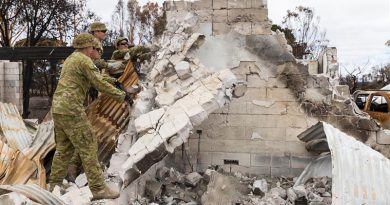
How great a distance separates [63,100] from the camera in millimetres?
4367

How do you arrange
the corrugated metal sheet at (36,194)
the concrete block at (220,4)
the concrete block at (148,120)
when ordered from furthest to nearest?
the concrete block at (220,4) → the concrete block at (148,120) → the corrugated metal sheet at (36,194)

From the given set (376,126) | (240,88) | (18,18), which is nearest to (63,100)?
(240,88)

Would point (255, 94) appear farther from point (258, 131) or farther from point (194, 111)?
point (194, 111)

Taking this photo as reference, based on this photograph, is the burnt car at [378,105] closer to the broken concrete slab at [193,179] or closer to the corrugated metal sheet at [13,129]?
the broken concrete slab at [193,179]

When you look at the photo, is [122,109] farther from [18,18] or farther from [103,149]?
[18,18]

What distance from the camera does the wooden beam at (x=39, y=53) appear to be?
1275cm

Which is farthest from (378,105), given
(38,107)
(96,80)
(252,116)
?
(38,107)

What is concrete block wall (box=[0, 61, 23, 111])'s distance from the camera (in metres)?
11.1

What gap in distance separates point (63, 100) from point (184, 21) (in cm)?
303

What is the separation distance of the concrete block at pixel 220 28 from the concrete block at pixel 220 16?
60 millimetres

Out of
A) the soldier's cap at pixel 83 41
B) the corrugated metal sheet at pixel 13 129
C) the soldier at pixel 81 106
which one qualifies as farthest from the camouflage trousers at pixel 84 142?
the corrugated metal sheet at pixel 13 129

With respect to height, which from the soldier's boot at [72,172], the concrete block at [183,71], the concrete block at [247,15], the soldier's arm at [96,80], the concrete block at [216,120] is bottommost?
the soldier's boot at [72,172]

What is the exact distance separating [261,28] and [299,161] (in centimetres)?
209

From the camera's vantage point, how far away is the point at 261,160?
6.98 m
